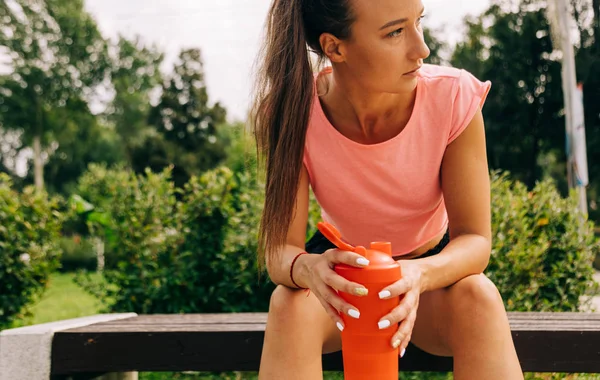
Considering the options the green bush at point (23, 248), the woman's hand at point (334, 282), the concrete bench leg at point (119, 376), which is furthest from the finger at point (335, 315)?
the green bush at point (23, 248)

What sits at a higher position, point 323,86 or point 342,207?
point 323,86

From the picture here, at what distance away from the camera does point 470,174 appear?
178 centimetres

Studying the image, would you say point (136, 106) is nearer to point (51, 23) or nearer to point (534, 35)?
point (51, 23)

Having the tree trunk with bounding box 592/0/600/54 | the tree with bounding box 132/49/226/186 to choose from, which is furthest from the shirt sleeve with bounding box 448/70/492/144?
the tree with bounding box 132/49/226/186

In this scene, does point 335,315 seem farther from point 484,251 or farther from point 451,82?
point 451,82

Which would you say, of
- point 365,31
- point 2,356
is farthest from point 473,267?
point 2,356

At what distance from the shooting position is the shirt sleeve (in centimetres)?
180

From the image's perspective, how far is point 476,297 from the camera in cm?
157

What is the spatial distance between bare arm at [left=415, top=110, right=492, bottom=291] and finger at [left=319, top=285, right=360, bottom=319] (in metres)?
0.41

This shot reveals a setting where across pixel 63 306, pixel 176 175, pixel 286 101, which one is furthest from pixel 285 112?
pixel 176 175

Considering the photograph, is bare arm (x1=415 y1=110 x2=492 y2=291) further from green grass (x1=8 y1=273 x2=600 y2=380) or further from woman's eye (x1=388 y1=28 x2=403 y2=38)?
green grass (x1=8 y1=273 x2=600 y2=380)

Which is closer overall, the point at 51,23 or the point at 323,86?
the point at 323,86

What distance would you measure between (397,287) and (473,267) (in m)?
0.43

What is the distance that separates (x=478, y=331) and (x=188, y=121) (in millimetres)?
31177
